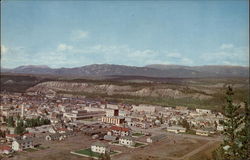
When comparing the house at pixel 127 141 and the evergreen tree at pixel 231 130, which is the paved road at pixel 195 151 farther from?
the evergreen tree at pixel 231 130

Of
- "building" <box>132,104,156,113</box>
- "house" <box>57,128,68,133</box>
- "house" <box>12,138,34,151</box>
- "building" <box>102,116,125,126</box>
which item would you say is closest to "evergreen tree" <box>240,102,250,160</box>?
"house" <box>12,138,34,151</box>

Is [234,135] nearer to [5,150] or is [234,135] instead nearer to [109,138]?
[5,150]

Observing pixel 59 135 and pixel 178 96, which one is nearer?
pixel 59 135

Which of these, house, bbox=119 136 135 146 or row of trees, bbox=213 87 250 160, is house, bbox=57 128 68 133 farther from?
row of trees, bbox=213 87 250 160

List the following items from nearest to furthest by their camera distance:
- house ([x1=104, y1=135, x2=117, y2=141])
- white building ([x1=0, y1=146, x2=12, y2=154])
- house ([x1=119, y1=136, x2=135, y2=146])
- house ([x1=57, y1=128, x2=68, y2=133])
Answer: white building ([x1=0, y1=146, x2=12, y2=154]), house ([x1=119, y1=136, x2=135, y2=146]), house ([x1=104, y1=135, x2=117, y2=141]), house ([x1=57, y1=128, x2=68, y2=133])

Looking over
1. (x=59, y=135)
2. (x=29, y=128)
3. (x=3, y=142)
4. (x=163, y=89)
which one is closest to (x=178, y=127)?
(x=59, y=135)

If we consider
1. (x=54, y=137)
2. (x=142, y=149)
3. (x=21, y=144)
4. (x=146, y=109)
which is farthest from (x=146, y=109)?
(x=21, y=144)

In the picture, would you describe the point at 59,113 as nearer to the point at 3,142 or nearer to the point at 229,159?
the point at 3,142

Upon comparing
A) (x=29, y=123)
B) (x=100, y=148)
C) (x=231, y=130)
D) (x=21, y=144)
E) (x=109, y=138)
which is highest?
(x=231, y=130)
